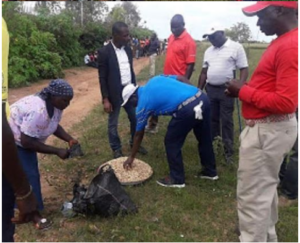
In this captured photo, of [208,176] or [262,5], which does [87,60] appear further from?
[262,5]

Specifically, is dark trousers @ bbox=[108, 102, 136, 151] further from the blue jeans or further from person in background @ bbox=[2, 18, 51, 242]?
person in background @ bbox=[2, 18, 51, 242]

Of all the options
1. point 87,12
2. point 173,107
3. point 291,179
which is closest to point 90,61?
point 87,12

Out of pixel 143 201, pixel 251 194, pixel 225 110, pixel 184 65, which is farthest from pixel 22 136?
pixel 184 65

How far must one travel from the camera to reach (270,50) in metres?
2.36

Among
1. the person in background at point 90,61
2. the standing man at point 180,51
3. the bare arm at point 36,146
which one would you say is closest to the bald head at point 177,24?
the standing man at point 180,51

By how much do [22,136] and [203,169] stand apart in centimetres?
213

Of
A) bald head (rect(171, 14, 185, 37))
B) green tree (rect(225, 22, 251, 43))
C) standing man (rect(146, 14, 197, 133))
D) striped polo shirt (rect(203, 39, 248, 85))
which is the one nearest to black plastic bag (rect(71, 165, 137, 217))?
striped polo shirt (rect(203, 39, 248, 85))

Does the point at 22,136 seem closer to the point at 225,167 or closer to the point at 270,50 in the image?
the point at 270,50

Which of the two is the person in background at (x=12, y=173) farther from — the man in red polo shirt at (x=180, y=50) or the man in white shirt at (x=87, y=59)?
the man in white shirt at (x=87, y=59)

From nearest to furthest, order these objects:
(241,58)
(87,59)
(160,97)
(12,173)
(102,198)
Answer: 1. (12,173)
2. (102,198)
3. (160,97)
4. (241,58)
5. (87,59)

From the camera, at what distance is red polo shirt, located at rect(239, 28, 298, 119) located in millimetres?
2234

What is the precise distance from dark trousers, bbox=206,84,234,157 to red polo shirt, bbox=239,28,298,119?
2017 millimetres

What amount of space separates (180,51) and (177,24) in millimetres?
380

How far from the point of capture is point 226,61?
175 inches
